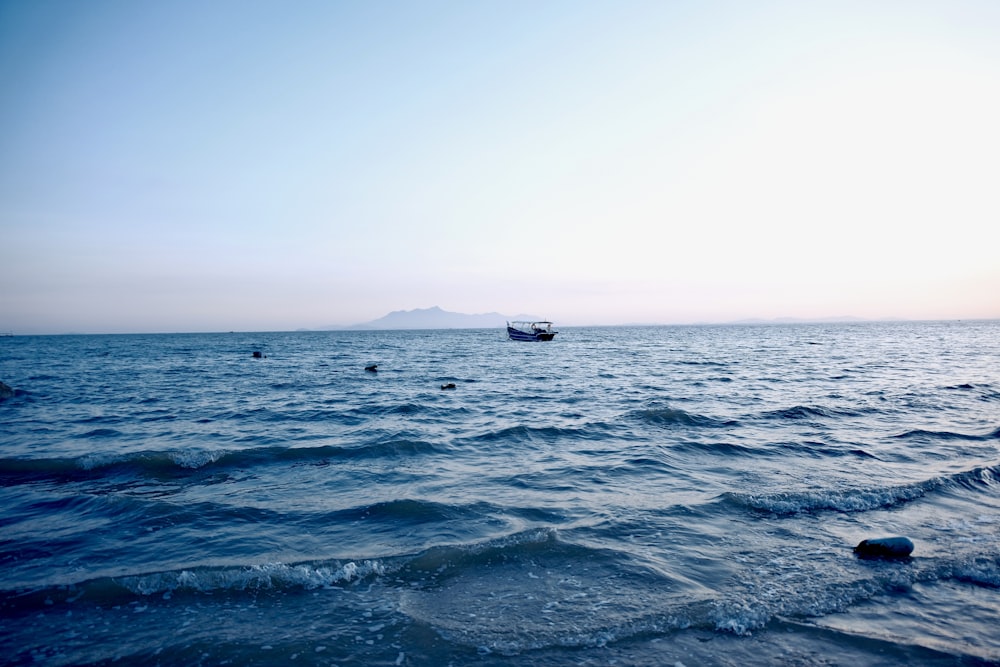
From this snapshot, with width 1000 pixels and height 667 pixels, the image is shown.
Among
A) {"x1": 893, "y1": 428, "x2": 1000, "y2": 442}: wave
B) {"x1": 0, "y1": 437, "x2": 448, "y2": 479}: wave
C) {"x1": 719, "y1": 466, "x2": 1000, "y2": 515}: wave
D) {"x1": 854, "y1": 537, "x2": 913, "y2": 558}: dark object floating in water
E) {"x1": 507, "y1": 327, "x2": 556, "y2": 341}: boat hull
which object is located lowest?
{"x1": 0, "y1": 437, "x2": 448, "y2": 479}: wave

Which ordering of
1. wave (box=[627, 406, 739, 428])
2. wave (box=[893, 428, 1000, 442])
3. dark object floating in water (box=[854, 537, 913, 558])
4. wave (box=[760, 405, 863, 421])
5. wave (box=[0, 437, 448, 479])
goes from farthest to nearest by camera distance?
1. wave (box=[760, 405, 863, 421])
2. wave (box=[627, 406, 739, 428])
3. wave (box=[893, 428, 1000, 442])
4. wave (box=[0, 437, 448, 479])
5. dark object floating in water (box=[854, 537, 913, 558])

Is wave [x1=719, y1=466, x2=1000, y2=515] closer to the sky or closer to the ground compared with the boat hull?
closer to the ground

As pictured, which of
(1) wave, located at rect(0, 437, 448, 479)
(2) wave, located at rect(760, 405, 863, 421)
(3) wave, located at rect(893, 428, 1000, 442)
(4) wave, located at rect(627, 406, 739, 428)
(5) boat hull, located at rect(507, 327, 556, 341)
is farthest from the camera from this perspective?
(5) boat hull, located at rect(507, 327, 556, 341)

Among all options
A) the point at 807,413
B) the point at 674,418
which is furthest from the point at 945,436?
the point at 674,418

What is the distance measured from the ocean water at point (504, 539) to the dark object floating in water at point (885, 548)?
26 cm

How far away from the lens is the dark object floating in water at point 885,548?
321 inches

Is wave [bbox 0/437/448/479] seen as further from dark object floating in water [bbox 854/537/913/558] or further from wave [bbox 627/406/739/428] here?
dark object floating in water [bbox 854/537/913/558]

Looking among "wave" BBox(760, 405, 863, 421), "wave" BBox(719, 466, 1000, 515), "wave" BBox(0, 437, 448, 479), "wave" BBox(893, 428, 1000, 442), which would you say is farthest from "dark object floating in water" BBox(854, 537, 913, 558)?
"wave" BBox(760, 405, 863, 421)

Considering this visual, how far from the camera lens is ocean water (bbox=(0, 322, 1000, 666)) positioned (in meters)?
6.22

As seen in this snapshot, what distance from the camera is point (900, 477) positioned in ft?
40.9

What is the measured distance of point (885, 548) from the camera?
817cm

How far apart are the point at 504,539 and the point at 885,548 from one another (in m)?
6.15

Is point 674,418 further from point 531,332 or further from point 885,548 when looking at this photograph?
point 531,332

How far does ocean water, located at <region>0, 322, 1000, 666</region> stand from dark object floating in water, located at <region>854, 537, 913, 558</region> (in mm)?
261
